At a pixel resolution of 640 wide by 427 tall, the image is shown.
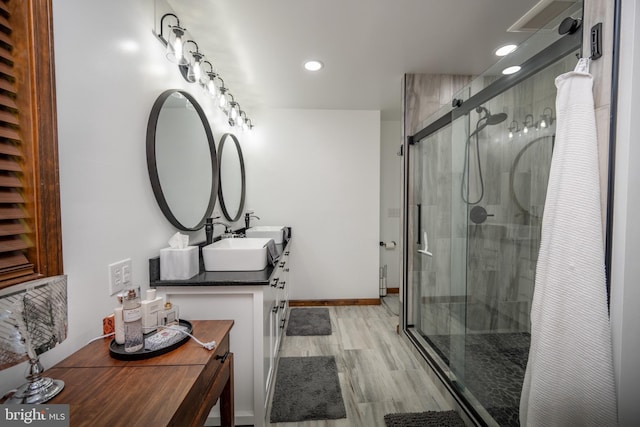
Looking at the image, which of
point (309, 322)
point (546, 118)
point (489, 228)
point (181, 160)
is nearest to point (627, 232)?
point (546, 118)

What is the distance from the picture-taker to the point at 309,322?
2.82m

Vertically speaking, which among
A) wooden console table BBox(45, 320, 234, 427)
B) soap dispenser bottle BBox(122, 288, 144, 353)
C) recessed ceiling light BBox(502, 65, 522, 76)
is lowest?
wooden console table BBox(45, 320, 234, 427)

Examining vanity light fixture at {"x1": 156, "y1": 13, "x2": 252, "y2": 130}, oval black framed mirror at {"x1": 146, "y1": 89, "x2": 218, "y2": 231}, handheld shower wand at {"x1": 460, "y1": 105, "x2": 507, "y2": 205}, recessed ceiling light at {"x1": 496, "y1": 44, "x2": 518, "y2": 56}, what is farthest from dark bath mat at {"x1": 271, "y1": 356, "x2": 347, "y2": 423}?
recessed ceiling light at {"x1": 496, "y1": 44, "x2": 518, "y2": 56}

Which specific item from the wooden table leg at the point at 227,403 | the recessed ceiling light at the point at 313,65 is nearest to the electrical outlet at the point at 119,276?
the wooden table leg at the point at 227,403

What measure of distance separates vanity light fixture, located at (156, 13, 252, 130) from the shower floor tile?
252cm

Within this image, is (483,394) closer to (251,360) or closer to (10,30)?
(251,360)

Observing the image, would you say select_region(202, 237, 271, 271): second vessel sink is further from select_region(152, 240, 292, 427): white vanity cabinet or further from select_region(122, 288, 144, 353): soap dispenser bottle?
select_region(122, 288, 144, 353): soap dispenser bottle

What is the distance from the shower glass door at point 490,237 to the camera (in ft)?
4.83

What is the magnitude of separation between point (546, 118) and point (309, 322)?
8.49 ft

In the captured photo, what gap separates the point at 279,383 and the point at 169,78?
7.07ft

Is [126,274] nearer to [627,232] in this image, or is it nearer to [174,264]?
[174,264]

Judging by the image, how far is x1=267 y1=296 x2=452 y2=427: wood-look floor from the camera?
164 centimetres

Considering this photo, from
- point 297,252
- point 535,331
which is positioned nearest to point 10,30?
point 535,331

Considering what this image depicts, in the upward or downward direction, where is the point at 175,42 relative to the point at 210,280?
upward
